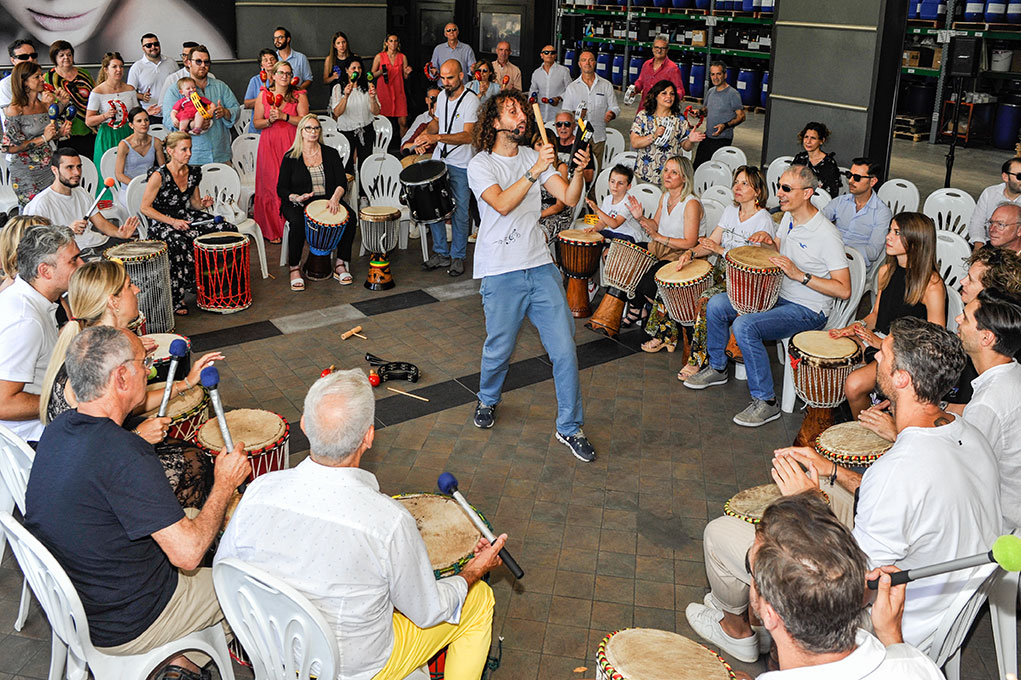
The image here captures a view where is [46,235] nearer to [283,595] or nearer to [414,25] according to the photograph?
[283,595]

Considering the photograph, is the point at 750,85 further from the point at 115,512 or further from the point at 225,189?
the point at 115,512

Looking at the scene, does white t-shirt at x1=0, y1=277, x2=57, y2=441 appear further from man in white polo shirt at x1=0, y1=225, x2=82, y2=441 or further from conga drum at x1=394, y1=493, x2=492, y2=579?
conga drum at x1=394, y1=493, x2=492, y2=579

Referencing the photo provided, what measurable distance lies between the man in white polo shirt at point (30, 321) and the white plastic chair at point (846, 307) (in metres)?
3.71

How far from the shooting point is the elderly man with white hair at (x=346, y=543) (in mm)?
2363

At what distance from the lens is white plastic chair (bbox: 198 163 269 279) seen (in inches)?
291

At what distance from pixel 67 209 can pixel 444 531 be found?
13.5 feet

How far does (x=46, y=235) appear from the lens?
3967 millimetres

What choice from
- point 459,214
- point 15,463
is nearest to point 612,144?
point 459,214

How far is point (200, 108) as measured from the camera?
7.94 metres

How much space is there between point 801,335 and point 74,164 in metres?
4.52

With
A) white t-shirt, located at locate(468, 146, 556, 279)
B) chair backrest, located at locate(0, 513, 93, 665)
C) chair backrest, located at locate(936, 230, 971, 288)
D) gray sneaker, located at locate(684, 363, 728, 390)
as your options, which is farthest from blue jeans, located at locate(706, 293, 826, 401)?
chair backrest, located at locate(0, 513, 93, 665)

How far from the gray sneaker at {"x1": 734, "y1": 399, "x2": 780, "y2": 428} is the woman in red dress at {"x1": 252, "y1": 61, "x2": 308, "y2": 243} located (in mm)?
4669

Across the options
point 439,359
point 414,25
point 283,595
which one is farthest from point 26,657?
point 414,25

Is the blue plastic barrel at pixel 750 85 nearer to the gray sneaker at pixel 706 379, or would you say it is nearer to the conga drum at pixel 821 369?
the gray sneaker at pixel 706 379
